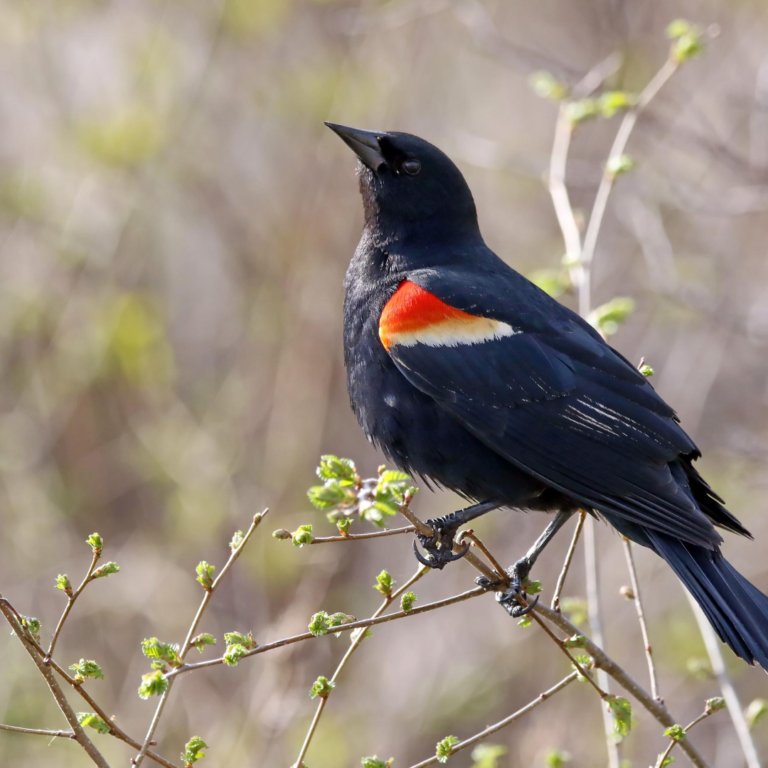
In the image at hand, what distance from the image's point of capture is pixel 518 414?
265 centimetres

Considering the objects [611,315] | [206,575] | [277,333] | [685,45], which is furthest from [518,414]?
[277,333]

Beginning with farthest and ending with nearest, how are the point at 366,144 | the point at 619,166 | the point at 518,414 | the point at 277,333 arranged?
the point at 277,333 → the point at 366,144 → the point at 619,166 → the point at 518,414

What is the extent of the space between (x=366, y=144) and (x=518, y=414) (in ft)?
3.43

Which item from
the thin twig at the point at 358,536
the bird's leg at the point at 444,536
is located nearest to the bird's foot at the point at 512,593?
the bird's leg at the point at 444,536

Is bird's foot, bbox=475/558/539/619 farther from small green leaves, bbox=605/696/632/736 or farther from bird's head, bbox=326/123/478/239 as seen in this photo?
bird's head, bbox=326/123/478/239

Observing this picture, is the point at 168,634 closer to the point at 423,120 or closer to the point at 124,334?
the point at 124,334

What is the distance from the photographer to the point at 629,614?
17.6 ft

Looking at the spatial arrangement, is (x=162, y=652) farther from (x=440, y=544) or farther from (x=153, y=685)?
(x=440, y=544)

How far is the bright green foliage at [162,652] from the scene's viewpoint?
163cm

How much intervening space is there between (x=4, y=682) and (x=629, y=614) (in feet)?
11.0

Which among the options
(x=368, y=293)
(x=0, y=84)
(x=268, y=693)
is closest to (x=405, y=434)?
(x=368, y=293)

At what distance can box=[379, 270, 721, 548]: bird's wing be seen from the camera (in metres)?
2.54

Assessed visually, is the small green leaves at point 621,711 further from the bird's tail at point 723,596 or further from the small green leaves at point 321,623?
the small green leaves at point 321,623

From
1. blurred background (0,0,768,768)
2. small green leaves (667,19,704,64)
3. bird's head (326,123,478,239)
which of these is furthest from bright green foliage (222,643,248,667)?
blurred background (0,0,768,768)
